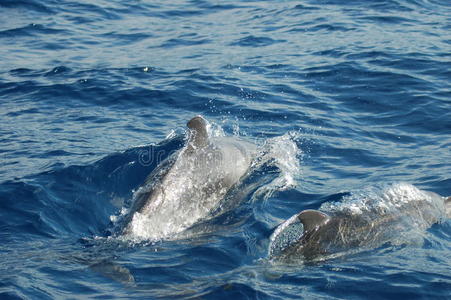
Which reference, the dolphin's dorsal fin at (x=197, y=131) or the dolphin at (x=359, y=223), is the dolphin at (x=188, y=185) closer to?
the dolphin's dorsal fin at (x=197, y=131)

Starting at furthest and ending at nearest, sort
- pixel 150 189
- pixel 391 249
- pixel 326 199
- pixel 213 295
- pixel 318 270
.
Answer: pixel 326 199, pixel 150 189, pixel 391 249, pixel 318 270, pixel 213 295

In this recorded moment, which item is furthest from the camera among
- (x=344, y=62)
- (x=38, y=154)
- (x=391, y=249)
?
(x=344, y=62)

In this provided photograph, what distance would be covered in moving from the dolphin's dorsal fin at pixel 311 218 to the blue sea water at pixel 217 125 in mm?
482

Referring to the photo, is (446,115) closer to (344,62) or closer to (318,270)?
(344,62)

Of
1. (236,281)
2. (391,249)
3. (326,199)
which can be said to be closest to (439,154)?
(326,199)

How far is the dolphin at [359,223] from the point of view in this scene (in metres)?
9.07

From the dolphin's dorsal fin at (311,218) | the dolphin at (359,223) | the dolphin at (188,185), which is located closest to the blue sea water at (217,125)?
the dolphin at (359,223)

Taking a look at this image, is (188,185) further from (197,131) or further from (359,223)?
(359,223)

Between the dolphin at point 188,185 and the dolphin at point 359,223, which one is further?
the dolphin at point 188,185

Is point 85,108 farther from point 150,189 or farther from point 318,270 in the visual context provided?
point 318,270

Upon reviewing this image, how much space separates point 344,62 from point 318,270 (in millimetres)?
10410

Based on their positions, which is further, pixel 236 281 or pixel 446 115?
pixel 446 115

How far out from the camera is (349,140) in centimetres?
1438

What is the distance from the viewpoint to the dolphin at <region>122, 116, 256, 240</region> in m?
10.2
